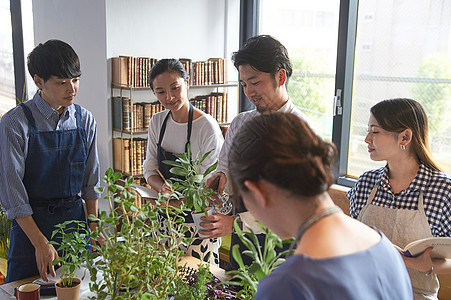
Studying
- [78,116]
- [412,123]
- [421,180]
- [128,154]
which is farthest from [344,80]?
[78,116]

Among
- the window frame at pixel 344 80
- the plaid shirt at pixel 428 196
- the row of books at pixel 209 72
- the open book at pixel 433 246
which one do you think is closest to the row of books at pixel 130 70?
the row of books at pixel 209 72

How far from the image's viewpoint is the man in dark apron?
219cm

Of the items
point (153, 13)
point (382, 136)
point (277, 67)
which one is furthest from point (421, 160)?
point (153, 13)

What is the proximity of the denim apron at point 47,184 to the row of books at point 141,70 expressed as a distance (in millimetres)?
1961

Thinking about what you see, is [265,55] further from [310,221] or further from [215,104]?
[215,104]

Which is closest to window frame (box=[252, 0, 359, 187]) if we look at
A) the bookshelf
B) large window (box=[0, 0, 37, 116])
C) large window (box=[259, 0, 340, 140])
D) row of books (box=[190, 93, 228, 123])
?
large window (box=[259, 0, 340, 140])

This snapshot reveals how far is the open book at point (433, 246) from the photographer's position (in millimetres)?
1688

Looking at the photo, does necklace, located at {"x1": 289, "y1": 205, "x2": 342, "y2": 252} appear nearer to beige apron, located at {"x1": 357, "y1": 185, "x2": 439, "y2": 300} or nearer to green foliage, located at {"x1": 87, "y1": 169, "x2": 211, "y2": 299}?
green foliage, located at {"x1": 87, "y1": 169, "x2": 211, "y2": 299}

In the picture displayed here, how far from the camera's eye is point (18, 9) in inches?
→ 191

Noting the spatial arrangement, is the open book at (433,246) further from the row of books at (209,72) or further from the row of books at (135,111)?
the row of books at (209,72)

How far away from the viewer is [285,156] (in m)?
0.93

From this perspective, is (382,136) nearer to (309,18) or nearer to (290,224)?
(290,224)

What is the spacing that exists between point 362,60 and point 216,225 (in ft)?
9.67

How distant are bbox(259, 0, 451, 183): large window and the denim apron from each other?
8.94 feet
